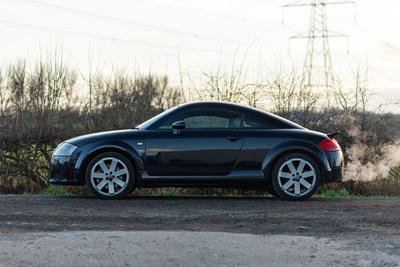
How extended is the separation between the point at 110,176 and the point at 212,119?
1.92 metres

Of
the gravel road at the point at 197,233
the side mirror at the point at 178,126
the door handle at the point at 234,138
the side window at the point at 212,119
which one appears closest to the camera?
the gravel road at the point at 197,233

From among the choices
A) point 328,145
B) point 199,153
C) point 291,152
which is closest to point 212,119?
point 199,153

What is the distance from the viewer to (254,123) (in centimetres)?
1215

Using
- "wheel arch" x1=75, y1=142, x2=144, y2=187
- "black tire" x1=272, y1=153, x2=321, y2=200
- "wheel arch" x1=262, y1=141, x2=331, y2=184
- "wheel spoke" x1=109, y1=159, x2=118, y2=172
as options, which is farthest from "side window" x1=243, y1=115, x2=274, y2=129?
"wheel spoke" x1=109, y1=159, x2=118, y2=172

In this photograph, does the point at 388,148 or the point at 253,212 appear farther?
the point at 388,148

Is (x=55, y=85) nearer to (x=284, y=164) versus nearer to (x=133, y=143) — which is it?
(x=133, y=143)

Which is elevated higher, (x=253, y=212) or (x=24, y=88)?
(x=24, y=88)

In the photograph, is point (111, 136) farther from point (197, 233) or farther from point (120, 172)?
point (197, 233)

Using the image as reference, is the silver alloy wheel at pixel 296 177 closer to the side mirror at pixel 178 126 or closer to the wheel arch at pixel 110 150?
the side mirror at pixel 178 126

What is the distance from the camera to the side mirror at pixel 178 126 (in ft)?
38.7

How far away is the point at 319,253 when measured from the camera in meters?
7.18

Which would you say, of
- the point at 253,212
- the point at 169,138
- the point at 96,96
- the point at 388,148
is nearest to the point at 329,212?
the point at 253,212

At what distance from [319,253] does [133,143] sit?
5.30m

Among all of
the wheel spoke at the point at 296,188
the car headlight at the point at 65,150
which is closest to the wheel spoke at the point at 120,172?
the car headlight at the point at 65,150
